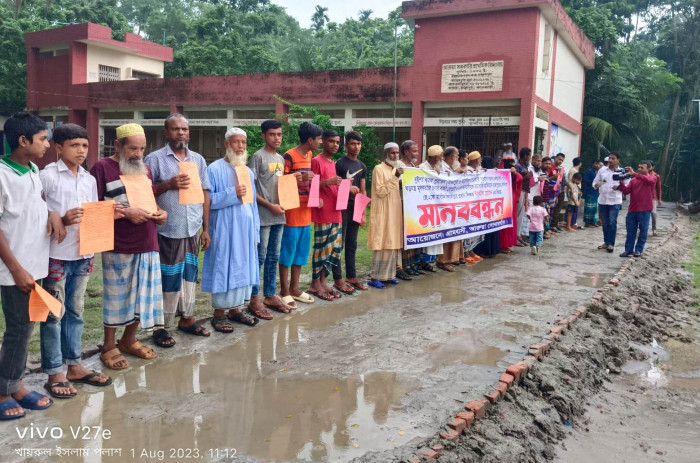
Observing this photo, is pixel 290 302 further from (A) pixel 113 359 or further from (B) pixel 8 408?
(B) pixel 8 408

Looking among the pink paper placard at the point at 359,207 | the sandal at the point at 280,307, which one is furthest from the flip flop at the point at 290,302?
the pink paper placard at the point at 359,207

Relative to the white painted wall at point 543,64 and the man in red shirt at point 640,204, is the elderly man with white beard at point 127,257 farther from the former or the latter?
the white painted wall at point 543,64

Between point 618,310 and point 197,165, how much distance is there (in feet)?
15.6

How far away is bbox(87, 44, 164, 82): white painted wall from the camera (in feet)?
79.5

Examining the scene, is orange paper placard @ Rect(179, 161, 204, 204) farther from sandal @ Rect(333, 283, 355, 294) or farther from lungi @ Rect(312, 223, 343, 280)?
sandal @ Rect(333, 283, 355, 294)

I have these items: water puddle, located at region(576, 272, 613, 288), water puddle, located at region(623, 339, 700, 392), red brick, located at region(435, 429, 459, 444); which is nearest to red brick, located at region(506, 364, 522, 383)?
red brick, located at region(435, 429, 459, 444)

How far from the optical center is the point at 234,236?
4691 mm

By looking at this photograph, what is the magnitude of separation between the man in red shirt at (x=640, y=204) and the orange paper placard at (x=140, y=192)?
7891mm

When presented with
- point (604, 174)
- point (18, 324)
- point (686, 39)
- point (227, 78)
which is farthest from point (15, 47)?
point (686, 39)

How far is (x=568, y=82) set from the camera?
63.2ft

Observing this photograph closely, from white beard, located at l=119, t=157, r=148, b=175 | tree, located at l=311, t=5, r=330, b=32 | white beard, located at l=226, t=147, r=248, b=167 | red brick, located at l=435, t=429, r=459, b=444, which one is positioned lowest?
red brick, located at l=435, t=429, r=459, b=444

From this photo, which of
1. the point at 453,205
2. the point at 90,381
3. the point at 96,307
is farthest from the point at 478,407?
the point at 453,205

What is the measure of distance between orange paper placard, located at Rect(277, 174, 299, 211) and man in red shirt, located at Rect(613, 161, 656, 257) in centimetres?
635

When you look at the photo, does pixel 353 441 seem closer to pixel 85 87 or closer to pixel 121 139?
pixel 121 139
